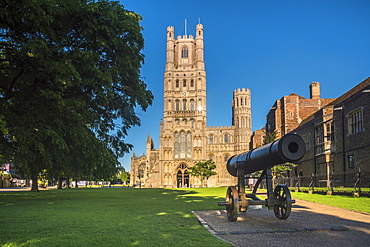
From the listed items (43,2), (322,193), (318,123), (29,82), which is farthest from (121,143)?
(318,123)

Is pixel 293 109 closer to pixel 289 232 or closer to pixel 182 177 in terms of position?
pixel 289 232

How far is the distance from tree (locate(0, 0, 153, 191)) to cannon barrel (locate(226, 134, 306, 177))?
7884 millimetres

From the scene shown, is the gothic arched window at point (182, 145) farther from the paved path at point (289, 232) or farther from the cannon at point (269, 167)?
the paved path at point (289, 232)

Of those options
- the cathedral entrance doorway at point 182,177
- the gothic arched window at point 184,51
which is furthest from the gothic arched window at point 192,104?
the cathedral entrance doorway at point 182,177

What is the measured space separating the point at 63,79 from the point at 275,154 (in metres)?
Result: 9.07

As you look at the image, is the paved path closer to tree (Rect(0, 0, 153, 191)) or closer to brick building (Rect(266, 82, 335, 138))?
tree (Rect(0, 0, 153, 191))

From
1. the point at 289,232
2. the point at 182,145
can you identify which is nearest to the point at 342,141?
the point at 289,232

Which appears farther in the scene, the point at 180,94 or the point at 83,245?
the point at 180,94

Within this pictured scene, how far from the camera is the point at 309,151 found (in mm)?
31391

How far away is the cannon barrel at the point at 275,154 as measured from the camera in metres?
8.06

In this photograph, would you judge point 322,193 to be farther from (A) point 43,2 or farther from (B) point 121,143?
(A) point 43,2

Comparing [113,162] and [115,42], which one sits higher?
[115,42]

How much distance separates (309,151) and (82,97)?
2195 cm

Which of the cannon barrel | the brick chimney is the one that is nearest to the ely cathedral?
the brick chimney
